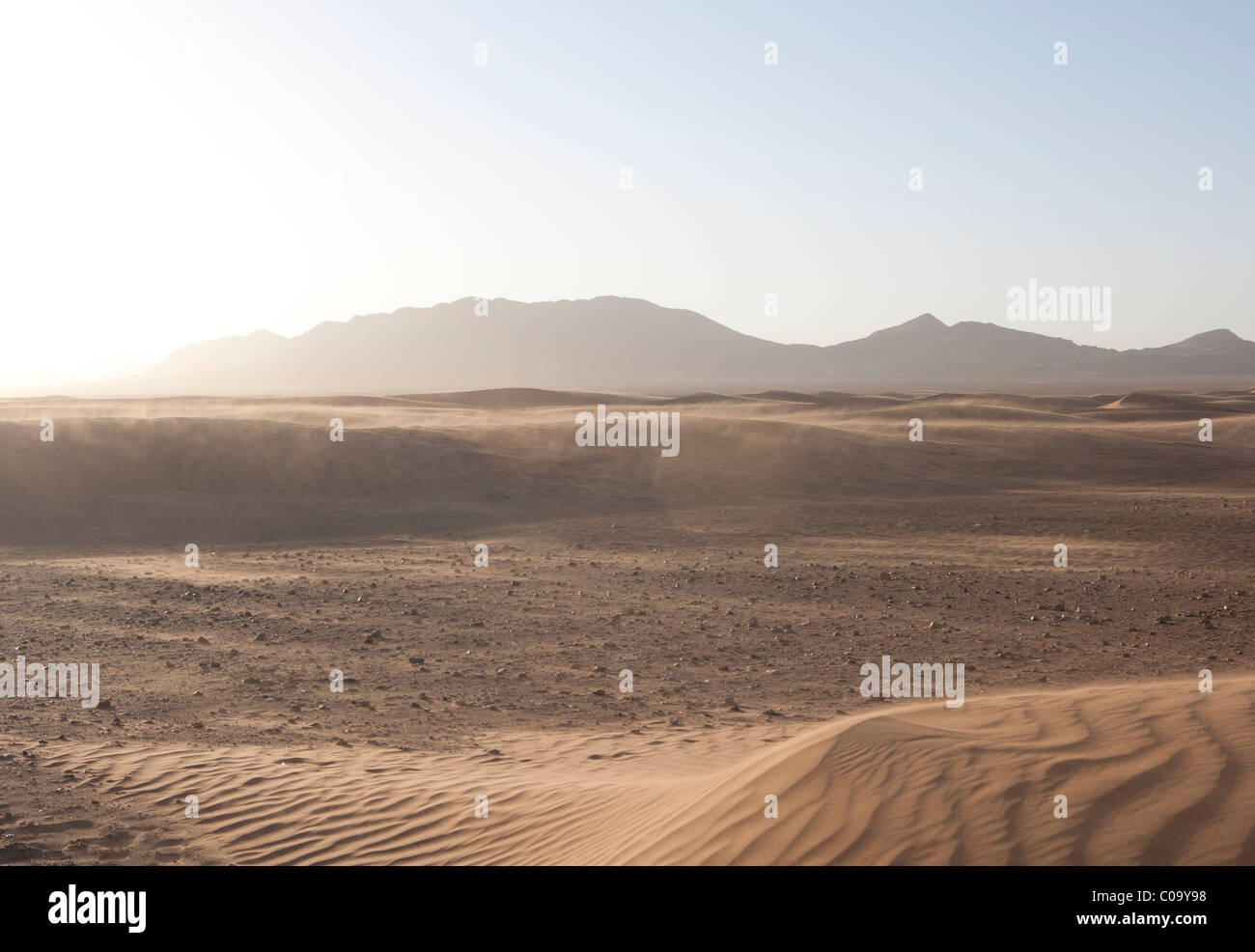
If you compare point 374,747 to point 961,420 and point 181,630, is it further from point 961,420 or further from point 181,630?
point 961,420

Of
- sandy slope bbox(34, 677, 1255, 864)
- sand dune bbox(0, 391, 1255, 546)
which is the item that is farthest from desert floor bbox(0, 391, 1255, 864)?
sand dune bbox(0, 391, 1255, 546)

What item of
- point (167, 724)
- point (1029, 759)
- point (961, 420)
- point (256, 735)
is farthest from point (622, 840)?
point (961, 420)

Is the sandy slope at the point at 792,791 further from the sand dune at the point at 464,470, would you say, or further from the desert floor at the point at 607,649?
the sand dune at the point at 464,470

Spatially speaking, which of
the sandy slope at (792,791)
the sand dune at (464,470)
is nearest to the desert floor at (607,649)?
the sandy slope at (792,791)

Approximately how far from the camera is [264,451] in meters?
25.6

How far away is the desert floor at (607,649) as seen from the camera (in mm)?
5316

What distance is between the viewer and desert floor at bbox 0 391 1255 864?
17.4 ft

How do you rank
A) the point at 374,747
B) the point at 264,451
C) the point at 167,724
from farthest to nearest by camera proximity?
the point at 264,451 < the point at 167,724 < the point at 374,747

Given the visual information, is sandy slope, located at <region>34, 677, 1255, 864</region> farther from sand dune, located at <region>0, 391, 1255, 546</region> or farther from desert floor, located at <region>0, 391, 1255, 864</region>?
sand dune, located at <region>0, 391, 1255, 546</region>

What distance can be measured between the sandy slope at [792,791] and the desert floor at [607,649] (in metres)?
0.03

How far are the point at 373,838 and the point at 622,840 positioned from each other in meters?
1.65

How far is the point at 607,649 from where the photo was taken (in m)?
11.2

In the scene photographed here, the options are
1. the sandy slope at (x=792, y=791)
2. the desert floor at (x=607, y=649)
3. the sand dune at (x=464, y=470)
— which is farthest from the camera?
the sand dune at (x=464, y=470)

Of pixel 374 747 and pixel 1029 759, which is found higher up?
pixel 1029 759
